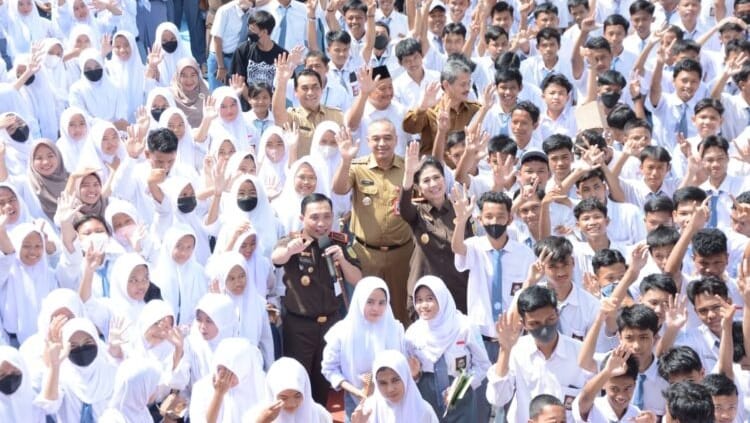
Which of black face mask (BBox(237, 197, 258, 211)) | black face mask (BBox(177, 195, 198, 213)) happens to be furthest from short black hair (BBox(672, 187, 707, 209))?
black face mask (BBox(177, 195, 198, 213))

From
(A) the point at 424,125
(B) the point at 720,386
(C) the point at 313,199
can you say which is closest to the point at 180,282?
(C) the point at 313,199

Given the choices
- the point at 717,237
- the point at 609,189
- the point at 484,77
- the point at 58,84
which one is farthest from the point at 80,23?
the point at 717,237

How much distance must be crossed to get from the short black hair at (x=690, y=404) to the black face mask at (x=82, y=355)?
299 centimetres

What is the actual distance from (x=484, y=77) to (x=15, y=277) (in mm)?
4549

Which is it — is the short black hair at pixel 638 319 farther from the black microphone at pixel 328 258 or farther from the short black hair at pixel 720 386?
the black microphone at pixel 328 258

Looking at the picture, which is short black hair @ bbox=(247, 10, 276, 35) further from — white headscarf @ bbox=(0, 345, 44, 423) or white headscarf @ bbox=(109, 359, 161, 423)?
white headscarf @ bbox=(0, 345, 44, 423)

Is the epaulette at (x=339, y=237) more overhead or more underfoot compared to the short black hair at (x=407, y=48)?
more underfoot

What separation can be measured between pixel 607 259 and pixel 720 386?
4.63ft

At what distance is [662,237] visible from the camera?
8531mm

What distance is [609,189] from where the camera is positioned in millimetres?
9531

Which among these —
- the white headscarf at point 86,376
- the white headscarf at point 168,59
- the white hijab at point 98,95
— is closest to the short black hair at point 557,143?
the white headscarf at point 86,376

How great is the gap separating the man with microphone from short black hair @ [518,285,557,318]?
4.18 ft

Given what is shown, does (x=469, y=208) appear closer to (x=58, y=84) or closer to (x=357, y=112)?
(x=357, y=112)

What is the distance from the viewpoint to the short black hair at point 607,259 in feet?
27.3
